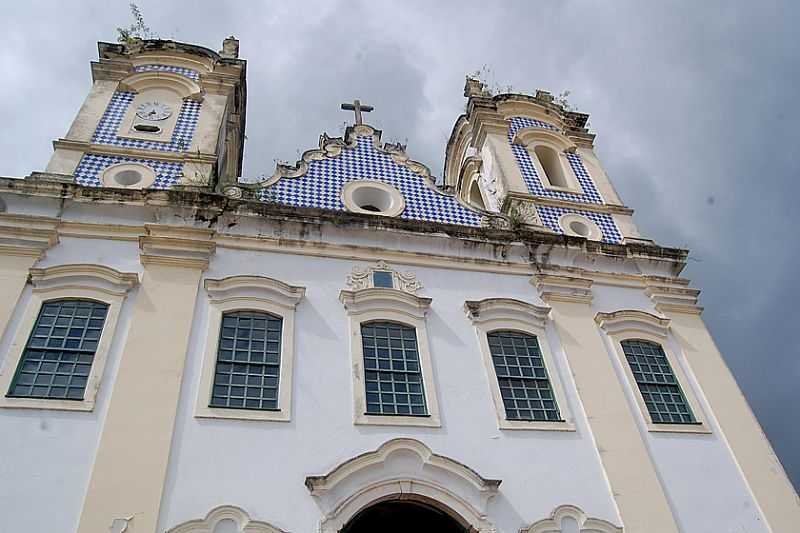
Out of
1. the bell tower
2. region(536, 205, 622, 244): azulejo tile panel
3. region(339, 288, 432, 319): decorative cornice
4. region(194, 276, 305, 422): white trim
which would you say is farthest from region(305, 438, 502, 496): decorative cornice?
region(536, 205, 622, 244): azulejo tile panel

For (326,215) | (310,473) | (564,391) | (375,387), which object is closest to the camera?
(310,473)

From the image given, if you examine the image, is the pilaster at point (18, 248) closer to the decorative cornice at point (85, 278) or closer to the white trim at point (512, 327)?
the decorative cornice at point (85, 278)

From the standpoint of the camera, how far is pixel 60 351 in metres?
7.66

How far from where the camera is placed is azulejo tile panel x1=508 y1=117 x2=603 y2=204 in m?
12.6

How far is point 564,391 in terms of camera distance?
8.86 meters

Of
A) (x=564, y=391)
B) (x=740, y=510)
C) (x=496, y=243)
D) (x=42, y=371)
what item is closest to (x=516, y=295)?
(x=496, y=243)

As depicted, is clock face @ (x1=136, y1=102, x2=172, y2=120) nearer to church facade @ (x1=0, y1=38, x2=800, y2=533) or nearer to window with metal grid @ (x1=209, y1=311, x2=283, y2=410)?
church facade @ (x1=0, y1=38, x2=800, y2=533)

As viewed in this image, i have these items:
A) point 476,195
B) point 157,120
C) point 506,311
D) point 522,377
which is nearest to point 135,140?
point 157,120

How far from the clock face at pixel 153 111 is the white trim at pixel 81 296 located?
4.28m

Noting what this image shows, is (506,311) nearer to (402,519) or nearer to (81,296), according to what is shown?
(402,519)

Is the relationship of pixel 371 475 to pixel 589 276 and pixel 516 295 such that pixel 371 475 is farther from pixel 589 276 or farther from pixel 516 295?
pixel 589 276

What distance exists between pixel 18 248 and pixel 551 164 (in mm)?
10486

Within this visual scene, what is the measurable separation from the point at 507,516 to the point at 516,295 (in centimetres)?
367

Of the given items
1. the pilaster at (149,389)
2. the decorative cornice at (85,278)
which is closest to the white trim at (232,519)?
the pilaster at (149,389)
